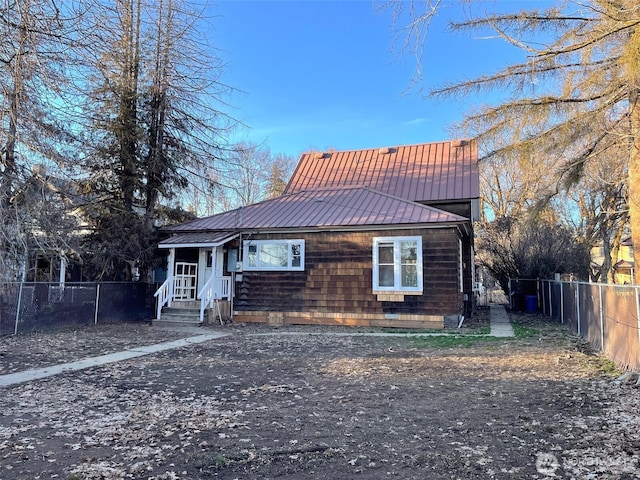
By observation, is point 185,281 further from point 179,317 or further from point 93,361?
point 93,361

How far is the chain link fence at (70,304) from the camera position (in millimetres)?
11023

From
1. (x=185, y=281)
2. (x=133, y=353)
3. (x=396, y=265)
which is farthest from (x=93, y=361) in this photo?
(x=396, y=265)

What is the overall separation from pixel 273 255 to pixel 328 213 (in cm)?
228

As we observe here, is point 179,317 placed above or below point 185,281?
below

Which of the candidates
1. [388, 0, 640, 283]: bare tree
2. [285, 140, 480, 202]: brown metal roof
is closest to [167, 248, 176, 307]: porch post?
[285, 140, 480, 202]: brown metal roof

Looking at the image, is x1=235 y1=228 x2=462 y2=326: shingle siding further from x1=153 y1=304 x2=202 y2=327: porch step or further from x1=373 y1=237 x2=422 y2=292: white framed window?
x1=153 y1=304 x2=202 y2=327: porch step

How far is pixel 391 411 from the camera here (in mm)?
4906

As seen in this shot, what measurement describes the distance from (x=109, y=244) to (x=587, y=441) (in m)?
14.6

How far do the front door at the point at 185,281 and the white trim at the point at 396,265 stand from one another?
644cm

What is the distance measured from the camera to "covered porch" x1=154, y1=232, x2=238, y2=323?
1390cm

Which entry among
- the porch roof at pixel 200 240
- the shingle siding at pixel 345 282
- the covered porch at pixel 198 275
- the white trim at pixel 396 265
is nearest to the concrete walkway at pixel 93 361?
the covered porch at pixel 198 275

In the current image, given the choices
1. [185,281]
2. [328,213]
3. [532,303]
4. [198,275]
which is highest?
[328,213]

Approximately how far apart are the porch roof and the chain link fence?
2.34 m

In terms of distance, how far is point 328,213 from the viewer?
14484 mm
